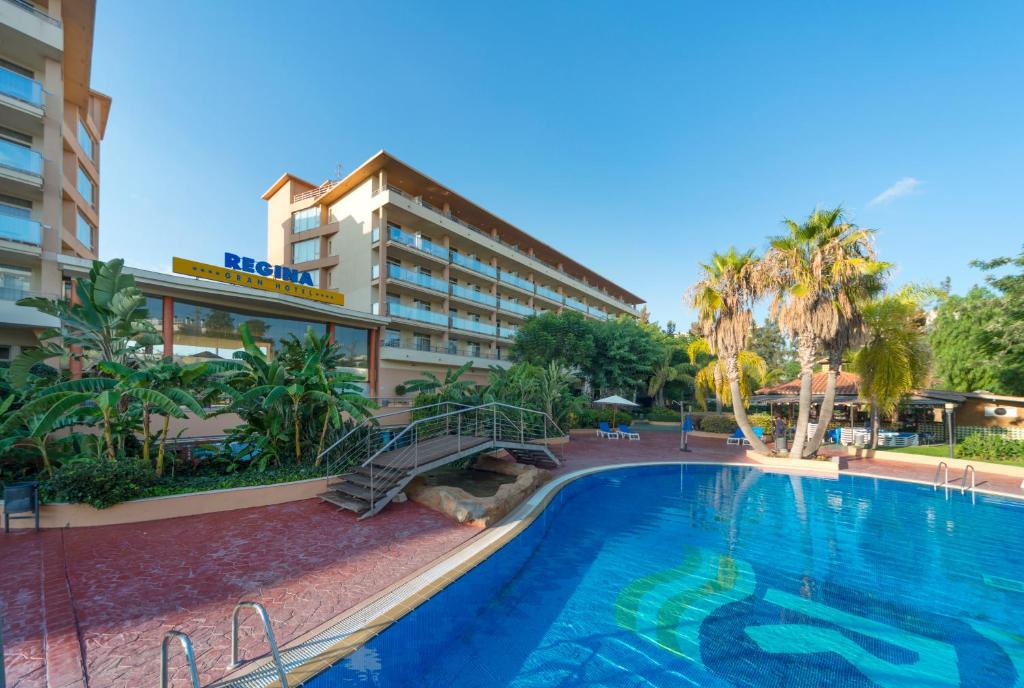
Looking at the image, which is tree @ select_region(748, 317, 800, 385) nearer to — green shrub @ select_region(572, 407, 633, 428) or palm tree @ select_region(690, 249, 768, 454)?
green shrub @ select_region(572, 407, 633, 428)

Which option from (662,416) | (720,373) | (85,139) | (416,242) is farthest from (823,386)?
(85,139)

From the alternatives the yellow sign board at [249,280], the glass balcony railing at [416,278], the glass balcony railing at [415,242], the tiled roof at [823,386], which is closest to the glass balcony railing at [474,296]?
the glass balcony railing at [416,278]

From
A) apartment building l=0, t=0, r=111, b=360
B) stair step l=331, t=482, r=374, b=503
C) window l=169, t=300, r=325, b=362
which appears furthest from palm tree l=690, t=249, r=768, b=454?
apartment building l=0, t=0, r=111, b=360

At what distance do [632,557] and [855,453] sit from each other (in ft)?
53.5

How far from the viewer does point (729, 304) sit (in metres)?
16.6

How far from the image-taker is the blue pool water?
16.1 feet

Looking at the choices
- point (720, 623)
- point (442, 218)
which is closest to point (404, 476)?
point (720, 623)

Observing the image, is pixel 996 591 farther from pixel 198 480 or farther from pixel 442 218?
pixel 442 218

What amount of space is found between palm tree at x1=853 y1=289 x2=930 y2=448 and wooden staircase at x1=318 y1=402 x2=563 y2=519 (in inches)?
554

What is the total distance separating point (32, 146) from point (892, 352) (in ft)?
119

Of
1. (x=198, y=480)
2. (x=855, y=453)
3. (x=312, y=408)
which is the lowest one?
(x=855, y=453)

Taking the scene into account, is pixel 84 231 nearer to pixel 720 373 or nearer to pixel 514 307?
pixel 514 307

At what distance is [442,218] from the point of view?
29891 millimetres

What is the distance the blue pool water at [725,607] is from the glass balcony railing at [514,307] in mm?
25681
